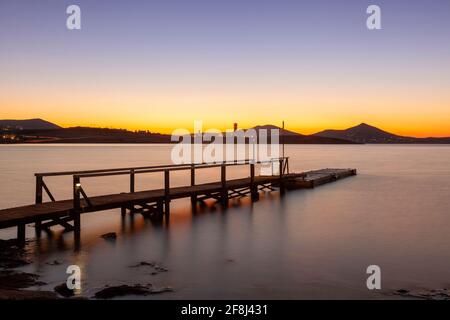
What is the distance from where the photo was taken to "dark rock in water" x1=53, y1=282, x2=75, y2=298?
27.6 ft

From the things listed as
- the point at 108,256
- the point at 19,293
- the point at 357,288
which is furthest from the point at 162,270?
the point at 357,288

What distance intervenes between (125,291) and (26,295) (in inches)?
66.9

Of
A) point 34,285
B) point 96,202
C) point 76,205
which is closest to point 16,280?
point 34,285

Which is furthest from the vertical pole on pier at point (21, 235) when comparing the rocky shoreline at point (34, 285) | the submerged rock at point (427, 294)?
the submerged rock at point (427, 294)

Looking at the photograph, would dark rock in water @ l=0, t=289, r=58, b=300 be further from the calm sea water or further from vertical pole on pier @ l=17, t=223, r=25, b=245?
vertical pole on pier @ l=17, t=223, r=25, b=245

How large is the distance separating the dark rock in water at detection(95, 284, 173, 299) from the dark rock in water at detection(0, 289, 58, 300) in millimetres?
831

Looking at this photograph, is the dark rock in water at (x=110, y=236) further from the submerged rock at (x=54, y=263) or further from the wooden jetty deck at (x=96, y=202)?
the submerged rock at (x=54, y=263)

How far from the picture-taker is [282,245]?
542 inches

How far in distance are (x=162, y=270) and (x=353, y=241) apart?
6.47 m

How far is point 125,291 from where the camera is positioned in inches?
335

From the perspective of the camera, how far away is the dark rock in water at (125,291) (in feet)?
27.5

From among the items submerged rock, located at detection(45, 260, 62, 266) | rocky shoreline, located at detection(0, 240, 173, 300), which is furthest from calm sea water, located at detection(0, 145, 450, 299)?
rocky shoreline, located at detection(0, 240, 173, 300)

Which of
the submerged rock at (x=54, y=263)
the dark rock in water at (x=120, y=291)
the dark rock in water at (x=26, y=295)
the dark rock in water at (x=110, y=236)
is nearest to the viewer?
the dark rock in water at (x=26, y=295)

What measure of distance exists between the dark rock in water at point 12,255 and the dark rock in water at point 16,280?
67 centimetres
